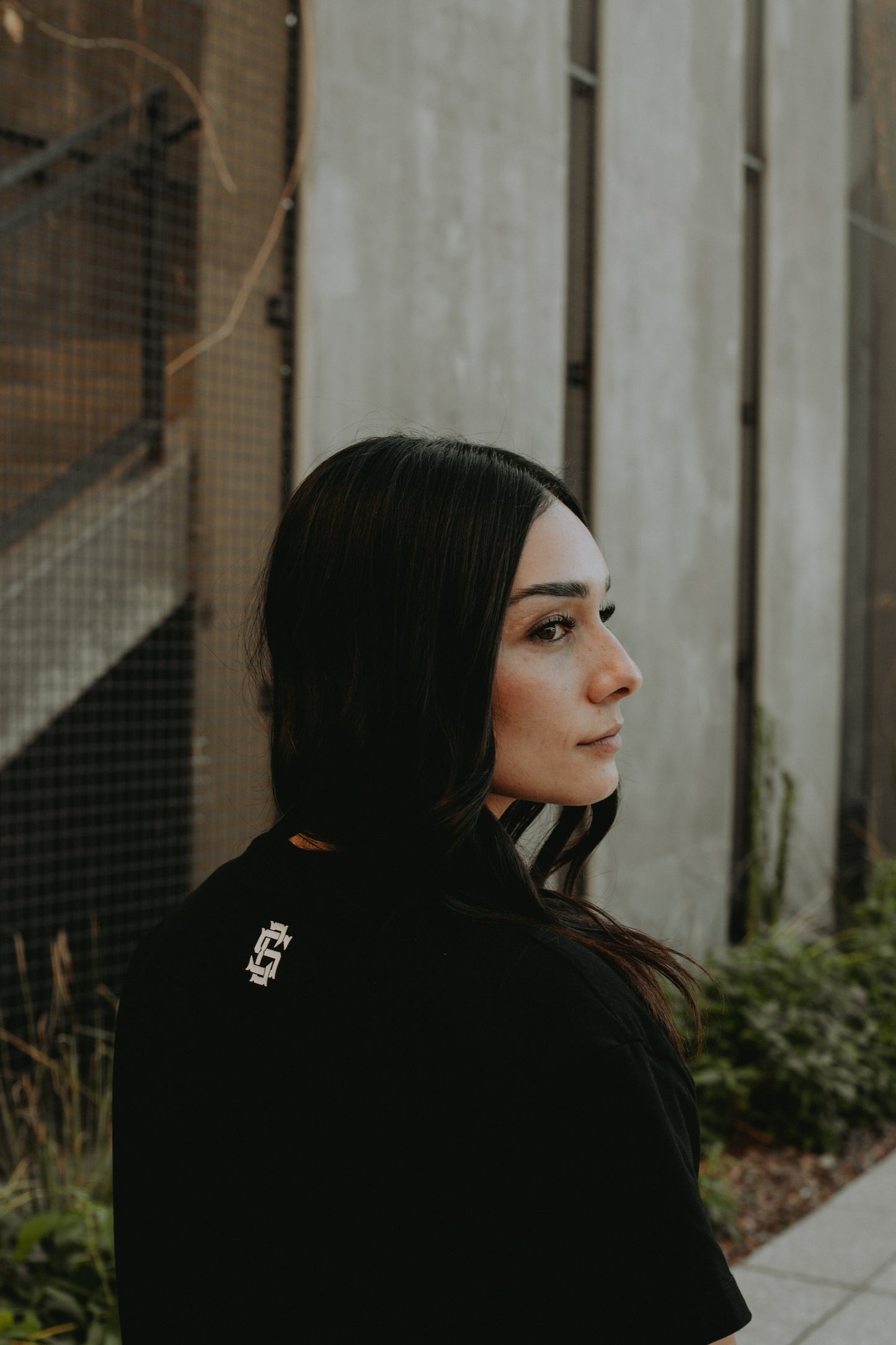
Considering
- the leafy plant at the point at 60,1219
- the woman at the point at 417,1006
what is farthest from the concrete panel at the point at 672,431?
the woman at the point at 417,1006

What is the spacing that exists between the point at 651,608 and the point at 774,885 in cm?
173

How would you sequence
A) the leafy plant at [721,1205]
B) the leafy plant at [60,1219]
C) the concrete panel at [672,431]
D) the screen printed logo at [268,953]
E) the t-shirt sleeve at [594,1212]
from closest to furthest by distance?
1. the t-shirt sleeve at [594,1212]
2. the screen printed logo at [268,953]
3. the leafy plant at [60,1219]
4. the leafy plant at [721,1205]
5. the concrete panel at [672,431]

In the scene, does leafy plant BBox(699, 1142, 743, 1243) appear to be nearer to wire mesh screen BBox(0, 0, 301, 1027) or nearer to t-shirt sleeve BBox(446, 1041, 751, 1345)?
wire mesh screen BBox(0, 0, 301, 1027)

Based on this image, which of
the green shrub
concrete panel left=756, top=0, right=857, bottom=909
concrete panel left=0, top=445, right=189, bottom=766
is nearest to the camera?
concrete panel left=0, top=445, right=189, bottom=766

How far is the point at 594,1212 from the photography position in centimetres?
95

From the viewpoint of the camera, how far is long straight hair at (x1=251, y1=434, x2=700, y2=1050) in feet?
3.62

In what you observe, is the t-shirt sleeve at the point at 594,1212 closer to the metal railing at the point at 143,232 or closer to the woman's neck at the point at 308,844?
the woman's neck at the point at 308,844

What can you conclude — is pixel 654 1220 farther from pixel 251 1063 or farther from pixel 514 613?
pixel 514 613

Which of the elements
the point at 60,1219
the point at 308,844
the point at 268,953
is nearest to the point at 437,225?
the point at 60,1219

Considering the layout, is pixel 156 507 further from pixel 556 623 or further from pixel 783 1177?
pixel 556 623

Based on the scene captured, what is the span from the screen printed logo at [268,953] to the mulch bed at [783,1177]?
323cm

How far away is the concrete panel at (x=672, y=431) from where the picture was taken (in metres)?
5.96

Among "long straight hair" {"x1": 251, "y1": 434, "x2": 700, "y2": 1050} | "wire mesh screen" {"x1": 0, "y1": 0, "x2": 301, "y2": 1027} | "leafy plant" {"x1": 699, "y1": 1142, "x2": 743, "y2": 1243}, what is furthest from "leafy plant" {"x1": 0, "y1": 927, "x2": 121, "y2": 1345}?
"long straight hair" {"x1": 251, "y1": 434, "x2": 700, "y2": 1050}

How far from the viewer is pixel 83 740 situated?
607 cm
